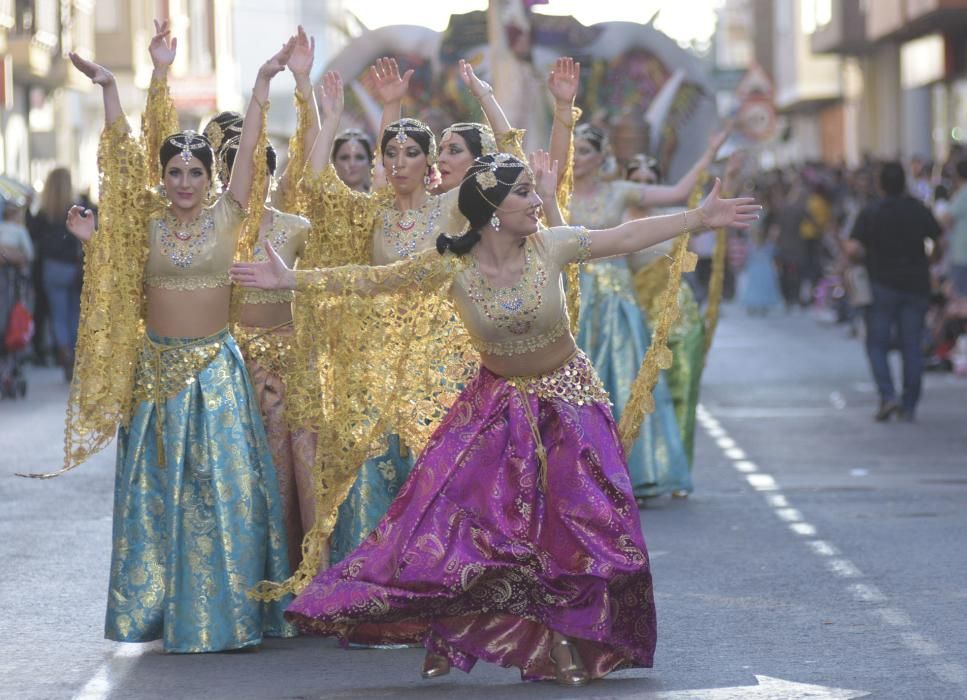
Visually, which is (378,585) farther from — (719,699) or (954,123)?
(954,123)

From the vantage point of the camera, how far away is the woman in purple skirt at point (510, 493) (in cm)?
705

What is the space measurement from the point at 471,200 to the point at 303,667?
166 cm

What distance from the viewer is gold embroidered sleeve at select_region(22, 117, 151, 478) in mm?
7969

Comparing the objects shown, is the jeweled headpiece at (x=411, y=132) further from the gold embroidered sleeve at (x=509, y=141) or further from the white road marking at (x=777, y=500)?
the white road marking at (x=777, y=500)

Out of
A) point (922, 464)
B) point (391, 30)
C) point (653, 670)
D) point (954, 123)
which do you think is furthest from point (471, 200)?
point (954, 123)

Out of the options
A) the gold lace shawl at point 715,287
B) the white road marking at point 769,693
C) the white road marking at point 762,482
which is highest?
the gold lace shawl at point 715,287

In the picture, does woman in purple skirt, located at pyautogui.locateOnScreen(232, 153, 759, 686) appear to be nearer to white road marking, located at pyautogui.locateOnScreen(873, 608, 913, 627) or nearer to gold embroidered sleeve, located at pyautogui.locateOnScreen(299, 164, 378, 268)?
gold embroidered sleeve, located at pyautogui.locateOnScreen(299, 164, 378, 268)

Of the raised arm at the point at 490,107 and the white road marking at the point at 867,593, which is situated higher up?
the raised arm at the point at 490,107

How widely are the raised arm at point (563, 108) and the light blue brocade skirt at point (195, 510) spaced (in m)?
1.85

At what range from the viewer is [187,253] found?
7992 mm

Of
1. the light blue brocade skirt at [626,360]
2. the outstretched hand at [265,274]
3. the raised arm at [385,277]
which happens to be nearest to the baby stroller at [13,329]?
the light blue brocade skirt at [626,360]

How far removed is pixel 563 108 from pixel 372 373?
1.71m

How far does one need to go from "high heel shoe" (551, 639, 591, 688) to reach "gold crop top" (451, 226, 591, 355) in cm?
96

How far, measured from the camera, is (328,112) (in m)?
8.70
